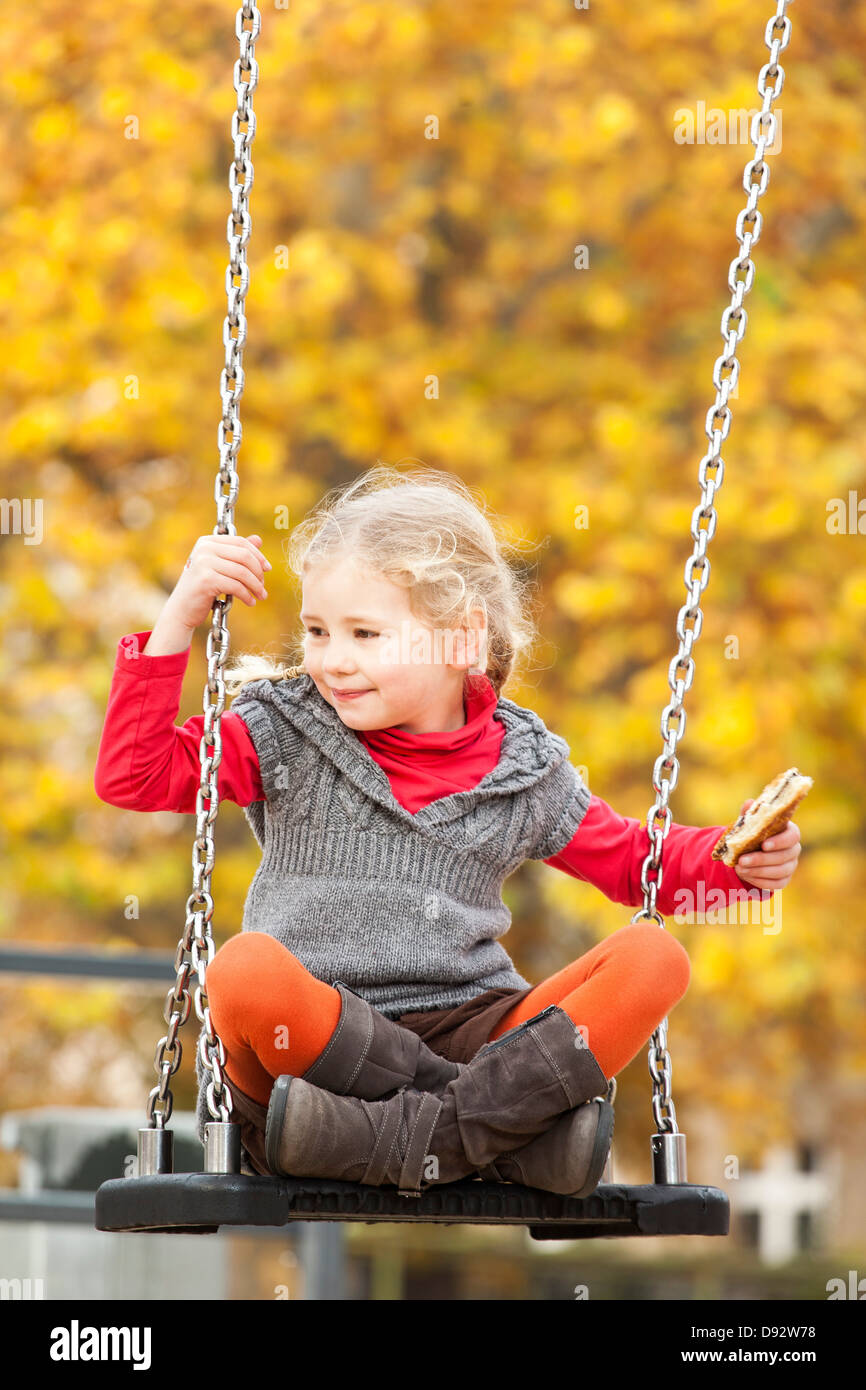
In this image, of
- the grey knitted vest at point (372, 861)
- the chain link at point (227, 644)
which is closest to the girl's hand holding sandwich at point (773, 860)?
the chain link at point (227, 644)

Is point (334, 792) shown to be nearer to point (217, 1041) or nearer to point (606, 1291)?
point (217, 1041)

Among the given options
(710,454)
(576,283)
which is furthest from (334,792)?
(576,283)

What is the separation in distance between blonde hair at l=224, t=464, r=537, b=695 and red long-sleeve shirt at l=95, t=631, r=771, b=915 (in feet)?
0.32

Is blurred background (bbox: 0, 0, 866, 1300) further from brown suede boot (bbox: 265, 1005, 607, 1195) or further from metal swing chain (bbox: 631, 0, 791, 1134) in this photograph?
brown suede boot (bbox: 265, 1005, 607, 1195)

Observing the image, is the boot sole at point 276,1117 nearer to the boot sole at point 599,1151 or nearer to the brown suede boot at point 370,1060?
the brown suede boot at point 370,1060

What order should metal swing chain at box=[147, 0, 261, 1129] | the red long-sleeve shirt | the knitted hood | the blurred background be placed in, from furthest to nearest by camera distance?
the blurred background → the knitted hood → the red long-sleeve shirt → metal swing chain at box=[147, 0, 261, 1129]

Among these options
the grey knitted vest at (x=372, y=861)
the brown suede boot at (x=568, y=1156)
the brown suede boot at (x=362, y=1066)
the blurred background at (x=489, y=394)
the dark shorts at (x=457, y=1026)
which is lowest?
the brown suede boot at (x=568, y=1156)

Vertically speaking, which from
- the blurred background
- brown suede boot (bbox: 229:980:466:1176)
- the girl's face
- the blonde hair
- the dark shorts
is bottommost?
brown suede boot (bbox: 229:980:466:1176)

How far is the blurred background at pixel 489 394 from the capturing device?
5.88 meters

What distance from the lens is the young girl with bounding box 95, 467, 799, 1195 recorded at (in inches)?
78.0

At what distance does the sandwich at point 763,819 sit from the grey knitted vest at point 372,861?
0.89 ft

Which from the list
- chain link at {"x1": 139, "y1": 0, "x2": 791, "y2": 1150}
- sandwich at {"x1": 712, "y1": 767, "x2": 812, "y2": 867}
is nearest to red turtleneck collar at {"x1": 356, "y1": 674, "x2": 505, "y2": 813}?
chain link at {"x1": 139, "y1": 0, "x2": 791, "y2": 1150}

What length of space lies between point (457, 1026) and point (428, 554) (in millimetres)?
599

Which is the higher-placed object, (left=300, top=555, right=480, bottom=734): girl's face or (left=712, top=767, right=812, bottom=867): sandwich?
(left=300, top=555, right=480, bottom=734): girl's face
